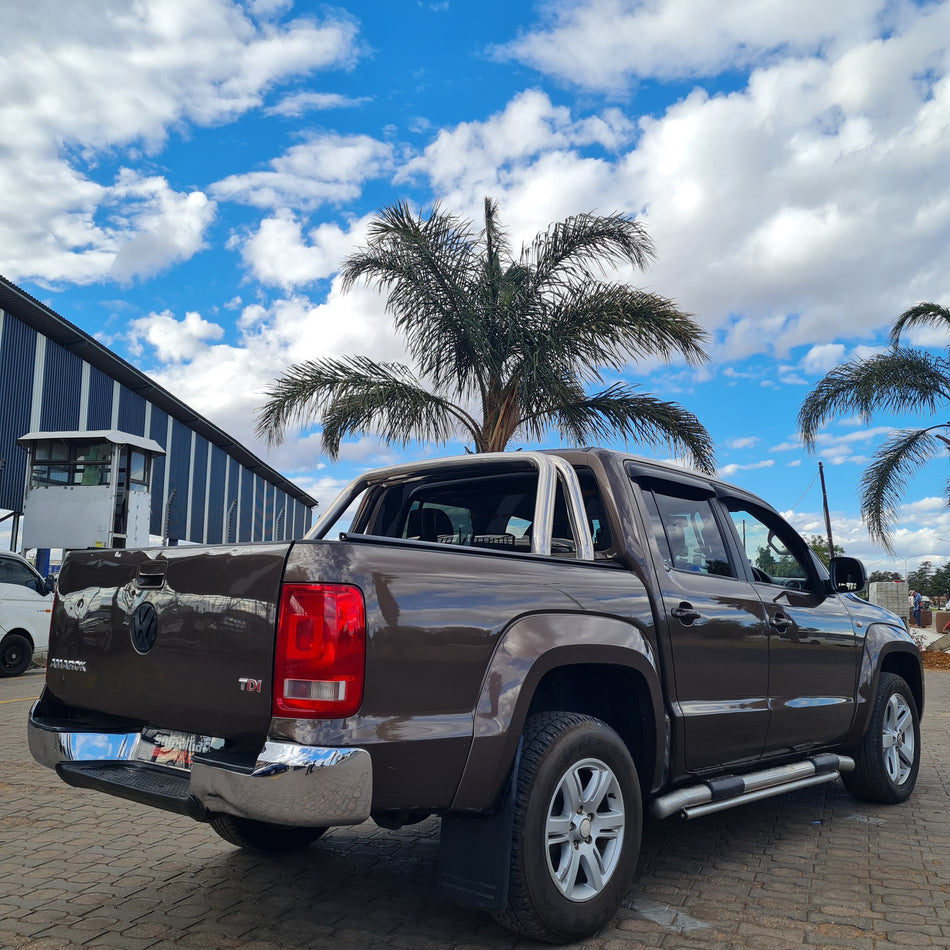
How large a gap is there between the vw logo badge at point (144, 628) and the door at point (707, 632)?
6.76 ft

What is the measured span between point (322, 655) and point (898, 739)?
4496mm

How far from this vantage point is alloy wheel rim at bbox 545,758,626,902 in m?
3.30

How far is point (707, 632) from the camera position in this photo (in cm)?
416

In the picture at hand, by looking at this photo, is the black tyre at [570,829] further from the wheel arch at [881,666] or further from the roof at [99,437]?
the roof at [99,437]

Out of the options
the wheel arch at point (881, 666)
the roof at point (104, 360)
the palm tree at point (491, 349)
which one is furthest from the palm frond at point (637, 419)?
the roof at point (104, 360)

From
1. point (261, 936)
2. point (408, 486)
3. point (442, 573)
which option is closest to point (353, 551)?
point (442, 573)

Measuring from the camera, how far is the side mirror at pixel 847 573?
542 cm

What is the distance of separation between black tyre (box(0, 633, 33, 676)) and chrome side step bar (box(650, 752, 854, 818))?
1192 centimetres

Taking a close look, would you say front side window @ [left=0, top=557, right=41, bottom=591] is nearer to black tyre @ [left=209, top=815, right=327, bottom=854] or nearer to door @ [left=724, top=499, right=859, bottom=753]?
black tyre @ [left=209, top=815, right=327, bottom=854]

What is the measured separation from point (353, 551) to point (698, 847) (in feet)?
9.69

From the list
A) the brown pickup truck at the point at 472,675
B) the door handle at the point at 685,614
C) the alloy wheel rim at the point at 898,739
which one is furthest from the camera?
the alloy wheel rim at the point at 898,739

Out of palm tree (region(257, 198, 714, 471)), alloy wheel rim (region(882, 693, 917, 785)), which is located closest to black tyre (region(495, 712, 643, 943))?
alloy wheel rim (region(882, 693, 917, 785))

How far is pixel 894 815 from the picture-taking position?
555 centimetres

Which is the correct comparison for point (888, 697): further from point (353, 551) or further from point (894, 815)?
point (353, 551)
